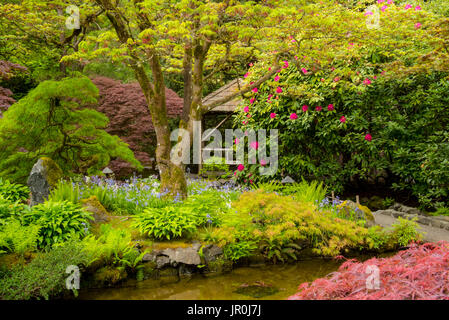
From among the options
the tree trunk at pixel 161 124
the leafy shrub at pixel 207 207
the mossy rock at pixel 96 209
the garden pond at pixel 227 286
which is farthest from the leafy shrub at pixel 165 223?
the tree trunk at pixel 161 124

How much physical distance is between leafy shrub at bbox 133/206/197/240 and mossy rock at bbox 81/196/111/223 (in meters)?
0.52

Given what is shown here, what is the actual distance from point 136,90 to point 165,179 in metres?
6.66

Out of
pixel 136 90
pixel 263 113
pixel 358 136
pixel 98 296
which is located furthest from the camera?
pixel 136 90

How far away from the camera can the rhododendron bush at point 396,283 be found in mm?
2605

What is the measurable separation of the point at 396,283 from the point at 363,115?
5.97m

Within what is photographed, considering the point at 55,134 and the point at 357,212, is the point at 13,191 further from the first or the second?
the point at 357,212

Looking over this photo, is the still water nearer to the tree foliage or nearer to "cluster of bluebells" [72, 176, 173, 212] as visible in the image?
"cluster of bluebells" [72, 176, 173, 212]

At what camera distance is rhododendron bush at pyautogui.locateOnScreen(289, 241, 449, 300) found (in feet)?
8.55

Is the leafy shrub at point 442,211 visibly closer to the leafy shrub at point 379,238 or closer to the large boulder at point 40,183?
the leafy shrub at point 379,238

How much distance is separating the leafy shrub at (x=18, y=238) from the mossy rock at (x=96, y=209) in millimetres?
1027

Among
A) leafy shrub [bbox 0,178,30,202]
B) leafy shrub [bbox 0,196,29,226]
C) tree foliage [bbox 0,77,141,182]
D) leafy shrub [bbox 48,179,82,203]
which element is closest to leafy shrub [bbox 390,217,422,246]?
leafy shrub [bbox 48,179,82,203]

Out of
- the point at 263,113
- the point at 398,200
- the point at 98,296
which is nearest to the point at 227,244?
the point at 98,296

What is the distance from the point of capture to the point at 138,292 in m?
4.34
